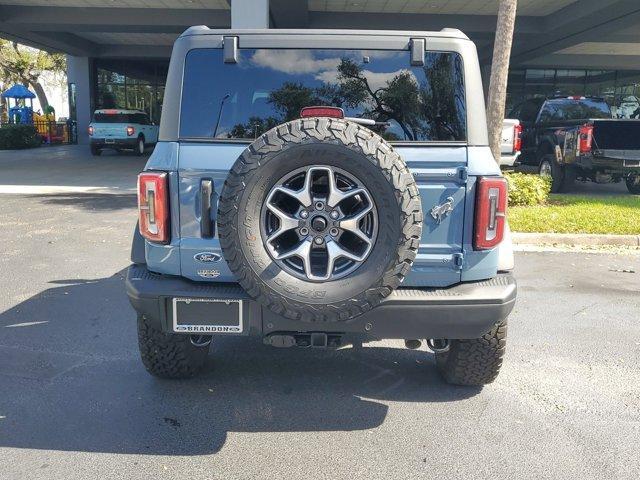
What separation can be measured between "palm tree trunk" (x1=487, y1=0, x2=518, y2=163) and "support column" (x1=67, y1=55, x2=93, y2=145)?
77.4 ft

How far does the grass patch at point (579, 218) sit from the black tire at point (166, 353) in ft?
20.4

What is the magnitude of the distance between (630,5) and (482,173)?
579 inches

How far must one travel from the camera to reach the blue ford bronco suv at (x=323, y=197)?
2953mm

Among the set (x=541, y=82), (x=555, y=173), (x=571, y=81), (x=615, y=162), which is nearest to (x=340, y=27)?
(x=555, y=173)

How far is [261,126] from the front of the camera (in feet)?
11.3

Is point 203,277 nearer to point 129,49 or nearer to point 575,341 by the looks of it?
point 575,341

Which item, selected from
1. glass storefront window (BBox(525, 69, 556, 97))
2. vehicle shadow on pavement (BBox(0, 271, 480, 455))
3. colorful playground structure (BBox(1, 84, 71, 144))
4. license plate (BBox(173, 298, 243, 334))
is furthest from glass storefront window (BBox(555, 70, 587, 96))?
license plate (BBox(173, 298, 243, 334))

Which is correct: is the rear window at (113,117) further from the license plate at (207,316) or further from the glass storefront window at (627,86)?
the license plate at (207,316)

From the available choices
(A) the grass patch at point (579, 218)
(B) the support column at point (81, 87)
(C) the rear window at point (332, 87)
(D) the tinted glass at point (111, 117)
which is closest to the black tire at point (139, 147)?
(D) the tinted glass at point (111, 117)

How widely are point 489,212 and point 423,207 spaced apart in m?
0.35

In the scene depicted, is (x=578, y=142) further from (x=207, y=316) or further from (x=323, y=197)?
(x=207, y=316)

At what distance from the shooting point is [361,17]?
739 inches

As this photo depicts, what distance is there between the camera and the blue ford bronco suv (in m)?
2.95

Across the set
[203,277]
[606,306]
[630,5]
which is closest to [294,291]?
[203,277]
